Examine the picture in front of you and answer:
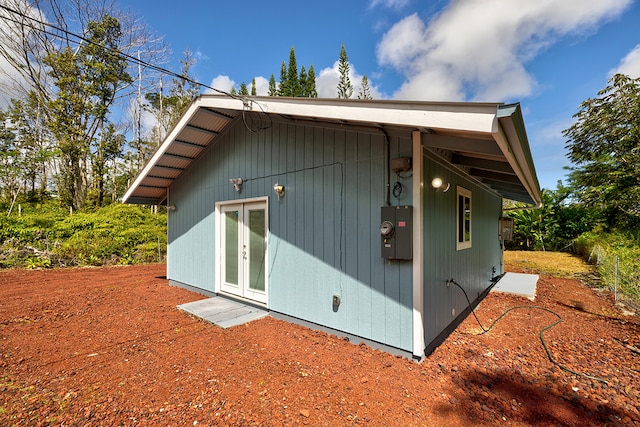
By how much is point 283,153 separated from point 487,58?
913cm

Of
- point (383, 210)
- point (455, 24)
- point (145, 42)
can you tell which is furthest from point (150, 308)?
point (145, 42)

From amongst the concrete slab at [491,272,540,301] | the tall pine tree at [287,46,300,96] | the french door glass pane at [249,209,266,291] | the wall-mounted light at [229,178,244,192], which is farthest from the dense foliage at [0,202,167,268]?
the tall pine tree at [287,46,300,96]

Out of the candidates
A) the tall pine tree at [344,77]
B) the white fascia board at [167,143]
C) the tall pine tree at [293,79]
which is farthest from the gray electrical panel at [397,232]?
the tall pine tree at [293,79]

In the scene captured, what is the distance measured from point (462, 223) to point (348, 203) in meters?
2.45

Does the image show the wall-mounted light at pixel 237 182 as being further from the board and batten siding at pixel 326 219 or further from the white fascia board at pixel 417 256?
the white fascia board at pixel 417 256

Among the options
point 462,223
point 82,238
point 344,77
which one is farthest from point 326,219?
point 344,77

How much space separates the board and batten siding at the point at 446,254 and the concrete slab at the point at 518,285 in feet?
2.69

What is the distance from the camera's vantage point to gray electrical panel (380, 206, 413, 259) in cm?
331

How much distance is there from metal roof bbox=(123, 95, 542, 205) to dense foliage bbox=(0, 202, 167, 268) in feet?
19.0

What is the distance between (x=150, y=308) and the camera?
5492 millimetres

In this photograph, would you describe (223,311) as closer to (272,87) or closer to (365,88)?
(365,88)

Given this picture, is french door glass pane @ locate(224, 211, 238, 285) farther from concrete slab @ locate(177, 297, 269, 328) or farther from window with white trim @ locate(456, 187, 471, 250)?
window with white trim @ locate(456, 187, 471, 250)

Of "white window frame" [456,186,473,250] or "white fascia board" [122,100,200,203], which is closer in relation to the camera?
"white window frame" [456,186,473,250]

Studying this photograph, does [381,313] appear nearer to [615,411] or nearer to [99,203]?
[615,411]
